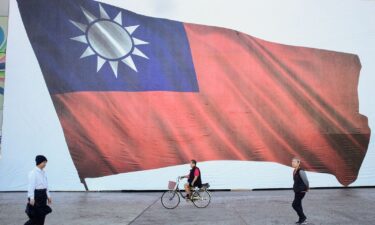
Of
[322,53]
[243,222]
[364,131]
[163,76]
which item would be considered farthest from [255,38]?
[243,222]

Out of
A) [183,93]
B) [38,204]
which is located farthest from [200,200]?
[183,93]

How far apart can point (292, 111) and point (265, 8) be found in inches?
196

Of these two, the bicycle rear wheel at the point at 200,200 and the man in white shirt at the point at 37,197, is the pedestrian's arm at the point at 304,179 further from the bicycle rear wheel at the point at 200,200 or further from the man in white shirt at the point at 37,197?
the man in white shirt at the point at 37,197

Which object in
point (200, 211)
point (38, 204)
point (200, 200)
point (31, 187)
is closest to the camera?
point (31, 187)

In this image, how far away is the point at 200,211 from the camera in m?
12.1

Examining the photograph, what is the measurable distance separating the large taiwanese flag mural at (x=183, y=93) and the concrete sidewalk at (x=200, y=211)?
2.92 m

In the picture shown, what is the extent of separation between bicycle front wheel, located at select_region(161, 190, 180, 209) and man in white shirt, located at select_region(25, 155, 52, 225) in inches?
223

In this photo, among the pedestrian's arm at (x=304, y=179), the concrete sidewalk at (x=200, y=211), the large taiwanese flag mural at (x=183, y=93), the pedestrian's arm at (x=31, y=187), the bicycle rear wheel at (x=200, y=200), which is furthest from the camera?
the large taiwanese flag mural at (x=183, y=93)

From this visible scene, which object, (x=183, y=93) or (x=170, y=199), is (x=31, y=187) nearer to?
(x=170, y=199)

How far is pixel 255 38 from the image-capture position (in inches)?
766

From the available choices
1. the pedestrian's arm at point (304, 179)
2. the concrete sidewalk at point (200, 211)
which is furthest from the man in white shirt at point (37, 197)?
the pedestrian's arm at point (304, 179)

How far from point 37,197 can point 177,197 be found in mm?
6060

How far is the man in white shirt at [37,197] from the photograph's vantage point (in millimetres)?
7293

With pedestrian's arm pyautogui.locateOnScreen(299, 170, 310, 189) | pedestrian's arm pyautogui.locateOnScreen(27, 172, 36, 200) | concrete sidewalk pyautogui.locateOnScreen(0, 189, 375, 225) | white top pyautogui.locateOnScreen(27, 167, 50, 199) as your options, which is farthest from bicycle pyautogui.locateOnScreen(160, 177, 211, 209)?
pedestrian's arm pyautogui.locateOnScreen(27, 172, 36, 200)
